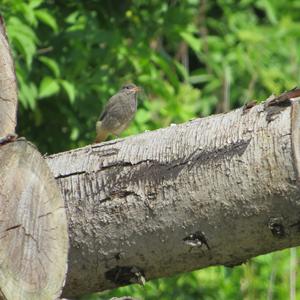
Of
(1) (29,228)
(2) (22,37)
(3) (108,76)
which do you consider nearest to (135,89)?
(3) (108,76)

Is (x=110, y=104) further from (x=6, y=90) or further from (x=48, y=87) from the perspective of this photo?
(x=6, y=90)

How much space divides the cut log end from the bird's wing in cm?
254

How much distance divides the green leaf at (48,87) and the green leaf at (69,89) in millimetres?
42

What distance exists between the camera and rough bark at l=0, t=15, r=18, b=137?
14.6ft

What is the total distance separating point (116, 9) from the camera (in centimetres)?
703

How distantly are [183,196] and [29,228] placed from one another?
0.59 meters

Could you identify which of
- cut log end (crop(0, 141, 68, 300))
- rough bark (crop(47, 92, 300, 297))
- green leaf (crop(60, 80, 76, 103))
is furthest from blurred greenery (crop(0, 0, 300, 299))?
cut log end (crop(0, 141, 68, 300))

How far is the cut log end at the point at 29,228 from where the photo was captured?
12.8ft

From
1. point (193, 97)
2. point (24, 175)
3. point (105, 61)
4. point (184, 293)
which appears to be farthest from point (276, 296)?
point (24, 175)

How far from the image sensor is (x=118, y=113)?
6.71m

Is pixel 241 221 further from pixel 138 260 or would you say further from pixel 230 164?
pixel 138 260

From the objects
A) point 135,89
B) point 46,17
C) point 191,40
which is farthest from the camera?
point 135,89

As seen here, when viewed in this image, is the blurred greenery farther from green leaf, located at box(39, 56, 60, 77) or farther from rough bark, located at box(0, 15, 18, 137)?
rough bark, located at box(0, 15, 18, 137)

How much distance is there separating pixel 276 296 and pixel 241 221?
3321 mm
